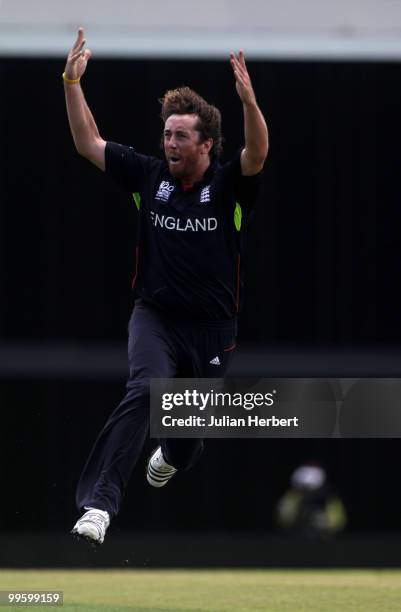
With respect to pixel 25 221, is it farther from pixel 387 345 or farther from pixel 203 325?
A: pixel 203 325

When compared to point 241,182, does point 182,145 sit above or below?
above

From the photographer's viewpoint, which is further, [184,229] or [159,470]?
[159,470]

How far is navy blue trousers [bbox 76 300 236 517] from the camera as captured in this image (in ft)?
21.1

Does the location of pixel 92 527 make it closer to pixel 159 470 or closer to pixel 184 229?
pixel 184 229

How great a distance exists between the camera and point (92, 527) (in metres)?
6.12

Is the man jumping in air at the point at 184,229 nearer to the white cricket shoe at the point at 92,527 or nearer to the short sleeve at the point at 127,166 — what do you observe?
the short sleeve at the point at 127,166

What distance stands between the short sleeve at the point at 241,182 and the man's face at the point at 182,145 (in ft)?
0.54

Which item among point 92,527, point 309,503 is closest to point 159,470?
point 92,527

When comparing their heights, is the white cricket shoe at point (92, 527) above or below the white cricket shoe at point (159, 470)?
above

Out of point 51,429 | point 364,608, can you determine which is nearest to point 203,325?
point 364,608

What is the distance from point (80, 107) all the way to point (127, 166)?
0.38 metres

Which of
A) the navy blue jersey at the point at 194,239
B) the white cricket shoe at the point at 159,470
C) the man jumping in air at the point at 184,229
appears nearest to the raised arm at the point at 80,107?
the man jumping in air at the point at 184,229

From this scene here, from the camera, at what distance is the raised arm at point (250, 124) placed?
6.54 m

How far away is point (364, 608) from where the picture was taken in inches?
292
